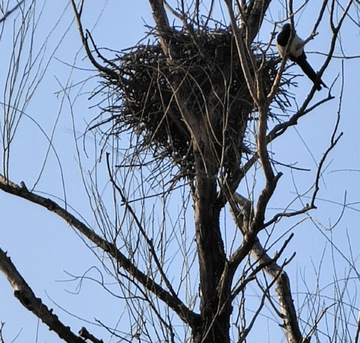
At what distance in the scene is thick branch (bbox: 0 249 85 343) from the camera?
8.79 feet

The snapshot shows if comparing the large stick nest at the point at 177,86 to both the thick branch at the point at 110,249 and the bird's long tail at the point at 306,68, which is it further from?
the thick branch at the point at 110,249

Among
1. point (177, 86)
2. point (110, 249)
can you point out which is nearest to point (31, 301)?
point (110, 249)

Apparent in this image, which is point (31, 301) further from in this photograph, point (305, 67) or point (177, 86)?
point (305, 67)

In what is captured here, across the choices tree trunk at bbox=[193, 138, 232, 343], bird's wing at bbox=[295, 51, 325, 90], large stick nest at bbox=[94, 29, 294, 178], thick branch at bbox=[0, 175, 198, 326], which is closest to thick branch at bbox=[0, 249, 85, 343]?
thick branch at bbox=[0, 175, 198, 326]

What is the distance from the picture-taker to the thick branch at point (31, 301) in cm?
268

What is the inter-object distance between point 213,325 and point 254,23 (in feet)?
5.14

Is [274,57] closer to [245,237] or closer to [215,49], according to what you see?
[215,49]


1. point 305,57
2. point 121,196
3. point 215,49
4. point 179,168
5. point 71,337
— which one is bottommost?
point 71,337

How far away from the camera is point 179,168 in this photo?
13.8ft

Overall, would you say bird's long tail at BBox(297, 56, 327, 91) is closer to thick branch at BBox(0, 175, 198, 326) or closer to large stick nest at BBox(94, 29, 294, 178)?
large stick nest at BBox(94, 29, 294, 178)

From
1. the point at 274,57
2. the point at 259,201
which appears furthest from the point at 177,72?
the point at 259,201

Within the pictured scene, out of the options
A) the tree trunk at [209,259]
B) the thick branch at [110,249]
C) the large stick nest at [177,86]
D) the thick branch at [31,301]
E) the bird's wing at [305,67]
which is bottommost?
the thick branch at [31,301]

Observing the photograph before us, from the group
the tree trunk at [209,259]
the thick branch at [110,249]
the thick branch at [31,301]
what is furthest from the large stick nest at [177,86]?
the thick branch at [31,301]

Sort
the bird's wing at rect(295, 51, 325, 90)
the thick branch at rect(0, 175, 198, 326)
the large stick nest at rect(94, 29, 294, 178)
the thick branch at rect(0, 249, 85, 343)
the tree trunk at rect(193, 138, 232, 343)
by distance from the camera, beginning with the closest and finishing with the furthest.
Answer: the thick branch at rect(0, 249, 85, 343) < the thick branch at rect(0, 175, 198, 326) < the tree trunk at rect(193, 138, 232, 343) < the large stick nest at rect(94, 29, 294, 178) < the bird's wing at rect(295, 51, 325, 90)
